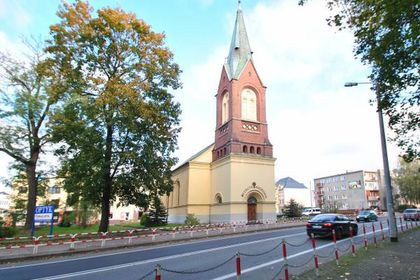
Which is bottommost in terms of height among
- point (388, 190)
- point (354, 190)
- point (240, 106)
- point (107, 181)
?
point (388, 190)

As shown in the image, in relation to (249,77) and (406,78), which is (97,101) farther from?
(249,77)

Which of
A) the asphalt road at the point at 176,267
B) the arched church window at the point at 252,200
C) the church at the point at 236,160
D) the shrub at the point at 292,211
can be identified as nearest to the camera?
the asphalt road at the point at 176,267

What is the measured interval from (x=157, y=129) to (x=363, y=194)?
245 ft

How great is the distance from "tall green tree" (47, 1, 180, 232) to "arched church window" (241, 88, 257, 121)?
1415cm

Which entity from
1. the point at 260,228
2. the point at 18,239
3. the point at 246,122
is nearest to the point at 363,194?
the point at 246,122

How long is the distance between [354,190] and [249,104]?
199 feet

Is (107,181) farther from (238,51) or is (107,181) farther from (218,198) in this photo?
(238,51)

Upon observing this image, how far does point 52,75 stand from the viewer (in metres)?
21.1

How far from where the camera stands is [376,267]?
26.8 feet

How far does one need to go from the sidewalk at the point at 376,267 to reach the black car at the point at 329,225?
15.9 feet

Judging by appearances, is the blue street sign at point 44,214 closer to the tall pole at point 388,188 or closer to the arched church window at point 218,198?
the tall pole at point 388,188

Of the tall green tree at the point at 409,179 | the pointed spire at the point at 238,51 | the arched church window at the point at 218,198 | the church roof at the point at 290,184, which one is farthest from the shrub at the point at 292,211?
the church roof at the point at 290,184

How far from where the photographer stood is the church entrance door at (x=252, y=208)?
32797 mm

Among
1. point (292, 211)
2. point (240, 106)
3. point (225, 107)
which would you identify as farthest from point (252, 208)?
point (225, 107)
